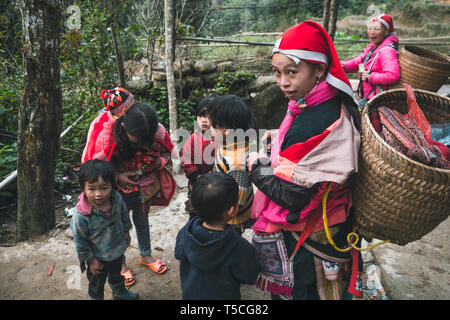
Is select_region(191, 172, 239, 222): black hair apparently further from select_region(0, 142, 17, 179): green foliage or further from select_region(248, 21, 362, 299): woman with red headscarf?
select_region(0, 142, 17, 179): green foliage

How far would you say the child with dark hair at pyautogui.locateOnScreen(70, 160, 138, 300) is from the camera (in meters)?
2.00

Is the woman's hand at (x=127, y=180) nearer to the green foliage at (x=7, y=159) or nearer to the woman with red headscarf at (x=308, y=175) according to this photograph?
the woman with red headscarf at (x=308, y=175)

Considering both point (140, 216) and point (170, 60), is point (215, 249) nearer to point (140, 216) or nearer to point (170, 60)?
point (140, 216)

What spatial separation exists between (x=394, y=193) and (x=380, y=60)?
2518 mm

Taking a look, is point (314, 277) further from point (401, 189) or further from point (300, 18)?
point (300, 18)

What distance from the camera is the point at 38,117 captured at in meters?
2.89

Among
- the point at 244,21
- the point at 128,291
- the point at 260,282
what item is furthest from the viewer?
the point at 244,21

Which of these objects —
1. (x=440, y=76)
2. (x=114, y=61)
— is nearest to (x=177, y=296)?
(x=440, y=76)

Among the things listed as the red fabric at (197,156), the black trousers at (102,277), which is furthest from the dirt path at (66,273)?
the red fabric at (197,156)

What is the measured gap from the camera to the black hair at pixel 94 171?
198 cm

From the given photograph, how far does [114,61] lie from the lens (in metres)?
5.61

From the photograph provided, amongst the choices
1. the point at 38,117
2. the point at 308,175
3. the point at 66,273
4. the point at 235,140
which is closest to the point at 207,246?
the point at 308,175

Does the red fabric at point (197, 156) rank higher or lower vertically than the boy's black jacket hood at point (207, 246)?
higher
